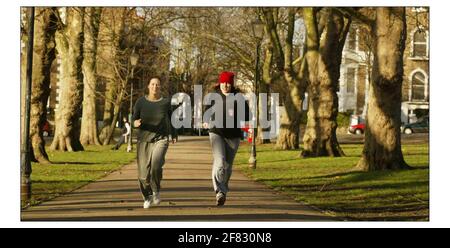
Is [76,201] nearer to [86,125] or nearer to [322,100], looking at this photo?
[322,100]

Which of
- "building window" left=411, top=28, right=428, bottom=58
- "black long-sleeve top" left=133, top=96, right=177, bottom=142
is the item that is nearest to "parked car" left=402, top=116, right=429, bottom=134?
"building window" left=411, top=28, right=428, bottom=58

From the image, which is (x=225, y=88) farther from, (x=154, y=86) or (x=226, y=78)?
(x=154, y=86)

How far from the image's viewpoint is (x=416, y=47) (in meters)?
44.2

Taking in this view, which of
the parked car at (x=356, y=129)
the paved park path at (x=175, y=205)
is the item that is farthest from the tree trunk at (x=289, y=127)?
the parked car at (x=356, y=129)

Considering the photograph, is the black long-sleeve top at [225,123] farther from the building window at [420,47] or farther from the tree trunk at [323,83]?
the building window at [420,47]

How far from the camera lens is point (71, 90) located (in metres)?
29.8

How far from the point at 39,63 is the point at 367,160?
866cm

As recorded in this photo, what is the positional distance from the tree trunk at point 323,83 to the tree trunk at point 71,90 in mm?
7584

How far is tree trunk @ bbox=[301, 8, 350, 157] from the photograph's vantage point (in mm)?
28031

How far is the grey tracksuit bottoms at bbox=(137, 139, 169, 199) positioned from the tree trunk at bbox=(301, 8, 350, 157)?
49.3 ft

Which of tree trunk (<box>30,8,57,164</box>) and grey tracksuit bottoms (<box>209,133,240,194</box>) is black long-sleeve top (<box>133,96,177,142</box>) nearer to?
grey tracksuit bottoms (<box>209,133,240,194</box>)

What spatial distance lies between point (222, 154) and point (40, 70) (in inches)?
449
